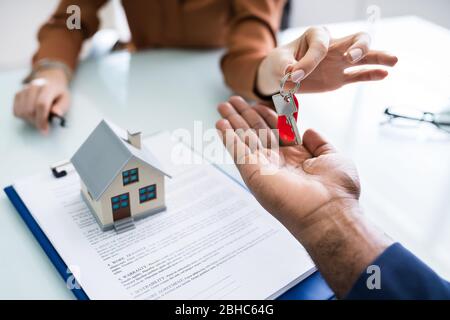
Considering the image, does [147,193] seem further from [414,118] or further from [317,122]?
[414,118]

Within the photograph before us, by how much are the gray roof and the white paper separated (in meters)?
0.07

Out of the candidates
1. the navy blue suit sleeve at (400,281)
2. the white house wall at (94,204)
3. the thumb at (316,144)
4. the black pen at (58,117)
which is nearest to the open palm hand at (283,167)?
the thumb at (316,144)

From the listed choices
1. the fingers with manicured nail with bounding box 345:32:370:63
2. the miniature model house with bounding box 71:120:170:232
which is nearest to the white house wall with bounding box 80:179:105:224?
the miniature model house with bounding box 71:120:170:232

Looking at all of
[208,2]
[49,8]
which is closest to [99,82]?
[208,2]

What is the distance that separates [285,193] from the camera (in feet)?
2.00

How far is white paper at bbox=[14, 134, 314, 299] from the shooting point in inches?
21.9

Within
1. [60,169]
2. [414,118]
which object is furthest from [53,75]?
[414,118]

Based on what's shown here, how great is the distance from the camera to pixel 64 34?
43.6 inches

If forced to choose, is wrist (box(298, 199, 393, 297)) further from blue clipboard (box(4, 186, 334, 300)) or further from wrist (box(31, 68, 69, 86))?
wrist (box(31, 68, 69, 86))

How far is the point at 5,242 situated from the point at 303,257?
0.45m

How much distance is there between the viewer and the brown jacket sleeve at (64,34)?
1073mm

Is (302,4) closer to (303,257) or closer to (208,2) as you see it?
(208,2)

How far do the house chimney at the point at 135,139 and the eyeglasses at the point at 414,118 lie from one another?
60 cm

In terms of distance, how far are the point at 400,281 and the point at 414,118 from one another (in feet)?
1.79
